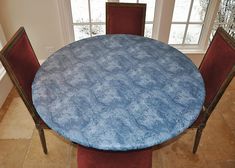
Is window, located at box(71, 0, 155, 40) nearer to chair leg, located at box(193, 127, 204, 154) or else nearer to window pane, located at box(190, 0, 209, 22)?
window pane, located at box(190, 0, 209, 22)

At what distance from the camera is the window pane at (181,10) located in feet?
8.63

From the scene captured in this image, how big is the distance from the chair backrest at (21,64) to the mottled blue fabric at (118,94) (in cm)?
12

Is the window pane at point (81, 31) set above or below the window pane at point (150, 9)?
below

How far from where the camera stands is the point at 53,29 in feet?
8.70

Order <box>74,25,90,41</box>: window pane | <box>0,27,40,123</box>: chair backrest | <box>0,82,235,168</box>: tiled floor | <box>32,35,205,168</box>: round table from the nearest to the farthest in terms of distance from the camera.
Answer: <box>32,35,205,168</box>: round table, <box>0,27,40,123</box>: chair backrest, <box>0,82,235,168</box>: tiled floor, <box>74,25,90,41</box>: window pane

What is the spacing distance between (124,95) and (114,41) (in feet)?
2.42

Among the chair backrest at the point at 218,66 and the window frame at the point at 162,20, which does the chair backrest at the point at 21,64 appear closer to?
the window frame at the point at 162,20

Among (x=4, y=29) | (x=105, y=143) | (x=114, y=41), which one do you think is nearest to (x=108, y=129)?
(x=105, y=143)

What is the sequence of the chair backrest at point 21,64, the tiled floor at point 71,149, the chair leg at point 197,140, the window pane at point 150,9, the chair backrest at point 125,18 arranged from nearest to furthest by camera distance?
the chair backrest at point 21,64 < the chair leg at point 197,140 < the tiled floor at point 71,149 < the chair backrest at point 125,18 < the window pane at point 150,9

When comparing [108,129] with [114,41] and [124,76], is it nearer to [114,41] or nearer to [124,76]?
[124,76]

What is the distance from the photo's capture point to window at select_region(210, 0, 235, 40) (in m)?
2.74

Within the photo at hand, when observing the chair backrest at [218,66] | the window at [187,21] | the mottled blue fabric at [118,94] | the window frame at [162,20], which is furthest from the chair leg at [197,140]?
the window at [187,21]

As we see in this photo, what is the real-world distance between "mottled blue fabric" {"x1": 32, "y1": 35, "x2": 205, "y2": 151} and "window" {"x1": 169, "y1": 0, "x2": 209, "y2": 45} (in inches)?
40.8

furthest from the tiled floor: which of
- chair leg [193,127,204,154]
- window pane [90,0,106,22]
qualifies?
window pane [90,0,106,22]
